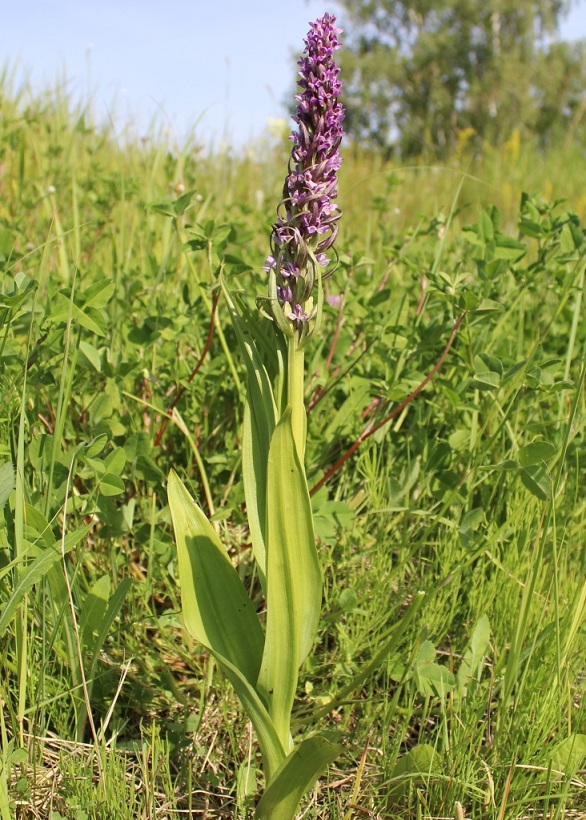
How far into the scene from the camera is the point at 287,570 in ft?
3.30

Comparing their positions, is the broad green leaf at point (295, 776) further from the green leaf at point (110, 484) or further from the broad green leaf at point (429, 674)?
the green leaf at point (110, 484)

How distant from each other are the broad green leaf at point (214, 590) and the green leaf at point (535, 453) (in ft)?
1.81

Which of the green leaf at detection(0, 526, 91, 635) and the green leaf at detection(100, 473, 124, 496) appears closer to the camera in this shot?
the green leaf at detection(0, 526, 91, 635)

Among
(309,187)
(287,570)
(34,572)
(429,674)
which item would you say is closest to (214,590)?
(287,570)

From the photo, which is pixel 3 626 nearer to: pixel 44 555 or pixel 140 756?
pixel 44 555

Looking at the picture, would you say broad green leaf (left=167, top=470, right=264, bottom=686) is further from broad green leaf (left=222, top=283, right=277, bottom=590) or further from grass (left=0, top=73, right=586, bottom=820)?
grass (left=0, top=73, right=586, bottom=820)

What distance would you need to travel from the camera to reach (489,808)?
1100 millimetres

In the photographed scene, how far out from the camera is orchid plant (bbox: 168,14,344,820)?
3.23 ft

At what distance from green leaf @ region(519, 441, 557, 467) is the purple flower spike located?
0.49 m

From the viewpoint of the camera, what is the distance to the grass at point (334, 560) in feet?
3.77

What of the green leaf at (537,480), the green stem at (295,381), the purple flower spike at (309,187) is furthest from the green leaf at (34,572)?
the green leaf at (537,480)

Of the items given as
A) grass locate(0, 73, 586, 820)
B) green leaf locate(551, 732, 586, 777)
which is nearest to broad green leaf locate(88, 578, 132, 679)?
grass locate(0, 73, 586, 820)

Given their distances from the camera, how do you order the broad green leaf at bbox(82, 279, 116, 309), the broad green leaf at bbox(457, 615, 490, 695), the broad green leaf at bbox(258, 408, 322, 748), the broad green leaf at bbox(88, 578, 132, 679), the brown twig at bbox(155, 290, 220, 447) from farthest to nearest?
the brown twig at bbox(155, 290, 220, 447), the broad green leaf at bbox(82, 279, 116, 309), the broad green leaf at bbox(457, 615, 490, 695), the broad green leaf at bbox(88, 578, 132, 679), the broad green leaf at bbox(258, 408, 322, 748)

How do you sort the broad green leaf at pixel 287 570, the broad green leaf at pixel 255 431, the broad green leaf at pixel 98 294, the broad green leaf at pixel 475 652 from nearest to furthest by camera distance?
the broad green leaf at pixel 287 570, the broad green leaf at pixel 255 431, the broad green leaf at pixel 475 652, the broad green leaf at pixel 98 294
